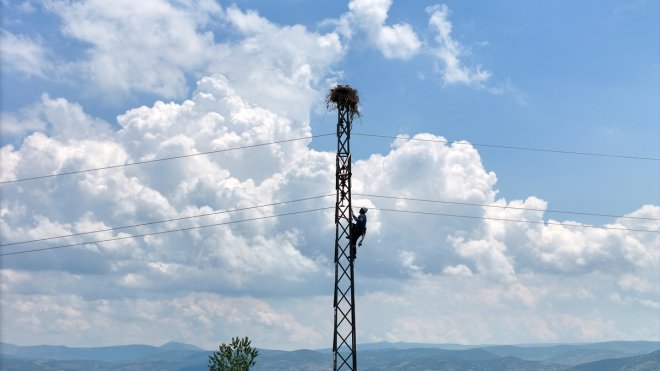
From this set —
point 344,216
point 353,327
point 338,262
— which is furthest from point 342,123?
point 353,327

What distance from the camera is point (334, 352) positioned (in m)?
33.5

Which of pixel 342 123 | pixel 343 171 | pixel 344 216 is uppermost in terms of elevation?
pixel 342 123

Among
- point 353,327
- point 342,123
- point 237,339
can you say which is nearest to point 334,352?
point 353,327

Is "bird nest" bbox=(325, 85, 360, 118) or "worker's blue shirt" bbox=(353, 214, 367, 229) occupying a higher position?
"bird nest" bbox=(325, 85, 360, 118)

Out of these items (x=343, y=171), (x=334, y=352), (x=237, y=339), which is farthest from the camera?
(x=237, y=339)

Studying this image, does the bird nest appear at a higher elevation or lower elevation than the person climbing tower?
higher

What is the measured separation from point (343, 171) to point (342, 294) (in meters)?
6.38

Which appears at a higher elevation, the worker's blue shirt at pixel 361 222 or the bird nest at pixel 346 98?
the bird nest at pixel 346 98

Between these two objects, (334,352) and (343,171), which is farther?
(343,171)

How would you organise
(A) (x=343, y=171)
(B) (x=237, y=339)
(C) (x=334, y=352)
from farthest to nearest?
(B) (x=237, y=339) → (A) (x=343, y=171) → (C) (x=334, y=352)

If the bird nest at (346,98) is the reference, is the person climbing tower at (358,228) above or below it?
below

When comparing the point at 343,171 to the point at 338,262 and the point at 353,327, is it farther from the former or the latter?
the point at 353,327

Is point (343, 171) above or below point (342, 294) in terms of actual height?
above

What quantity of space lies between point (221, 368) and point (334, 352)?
39665 mm
